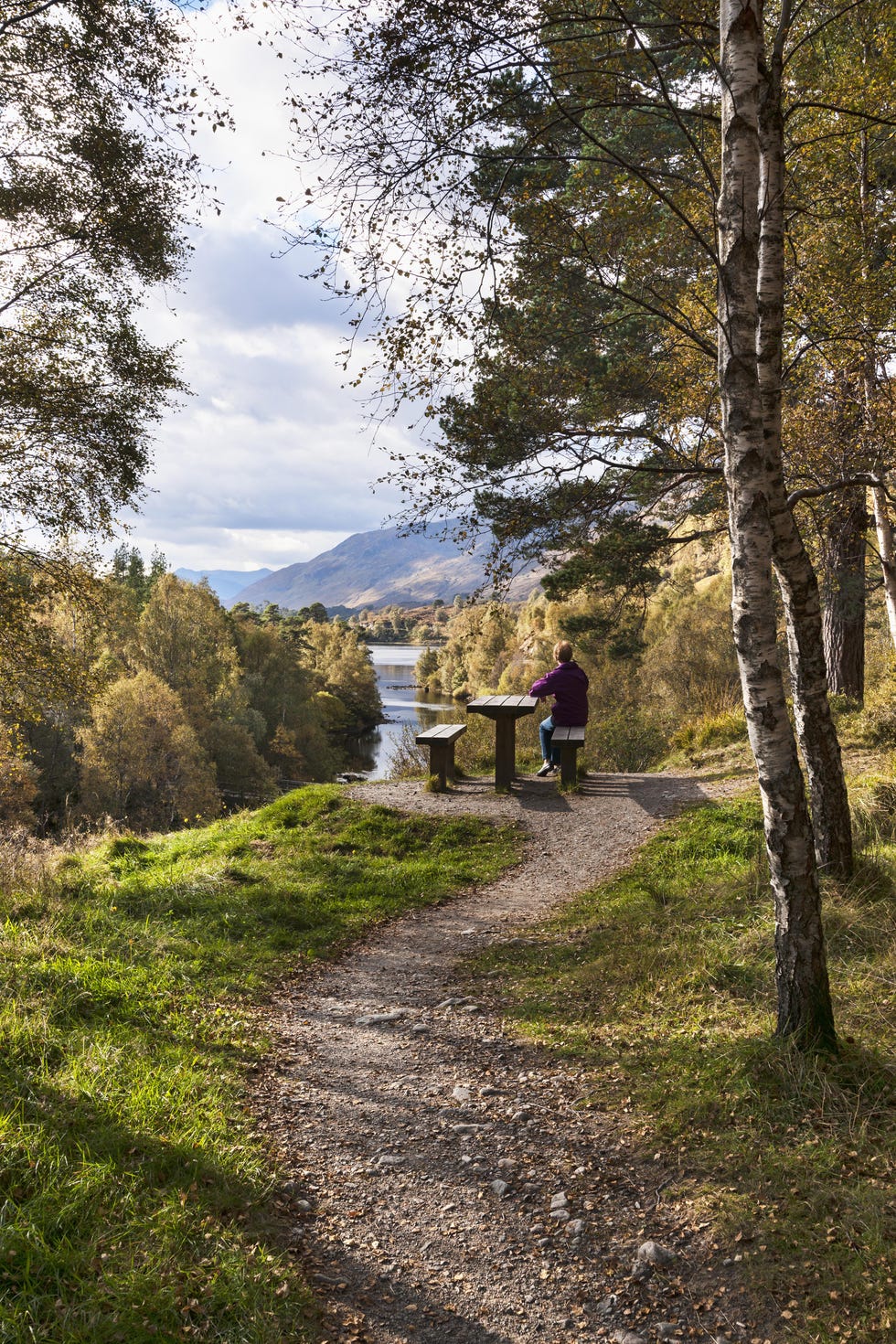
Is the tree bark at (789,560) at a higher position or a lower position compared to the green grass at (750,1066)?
higher

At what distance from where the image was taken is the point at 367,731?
7500cm

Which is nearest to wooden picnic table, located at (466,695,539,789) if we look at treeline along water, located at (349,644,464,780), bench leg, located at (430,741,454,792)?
bench leg, located at (430,741,454,792)

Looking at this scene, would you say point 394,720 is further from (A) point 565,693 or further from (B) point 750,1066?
(B) point 750,1066

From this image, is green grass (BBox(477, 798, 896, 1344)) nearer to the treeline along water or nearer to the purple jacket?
the purple jacket

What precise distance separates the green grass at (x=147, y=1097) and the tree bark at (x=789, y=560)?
3.83 m

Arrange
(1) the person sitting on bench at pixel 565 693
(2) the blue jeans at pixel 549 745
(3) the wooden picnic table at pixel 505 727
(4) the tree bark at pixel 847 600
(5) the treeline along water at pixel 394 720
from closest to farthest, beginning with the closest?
(4) the tree bark at pixel 847 600
(3) the wooden picnic table at pixel 505 727
(1) the person sitting on bench at pixel 565 693
(2) the blue jeans at pixel 549 745
(5) the treeline along water at pixel 394 720

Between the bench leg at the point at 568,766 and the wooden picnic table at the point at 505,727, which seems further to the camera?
the bench leg at the point at 568,766

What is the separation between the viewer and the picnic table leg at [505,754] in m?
11.6

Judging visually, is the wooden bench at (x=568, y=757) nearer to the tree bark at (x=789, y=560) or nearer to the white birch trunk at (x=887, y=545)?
the white birch trunk at (x=887, y=545)

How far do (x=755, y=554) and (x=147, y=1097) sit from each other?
367cm

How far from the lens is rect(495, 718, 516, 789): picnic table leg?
1159cm

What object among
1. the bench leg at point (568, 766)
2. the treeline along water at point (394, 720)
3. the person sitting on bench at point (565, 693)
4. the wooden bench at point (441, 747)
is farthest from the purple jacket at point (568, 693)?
the treeline along water at point (394, 720)

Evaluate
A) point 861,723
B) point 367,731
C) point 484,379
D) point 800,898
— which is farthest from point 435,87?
point 367,731

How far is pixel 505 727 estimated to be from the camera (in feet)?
38.0
